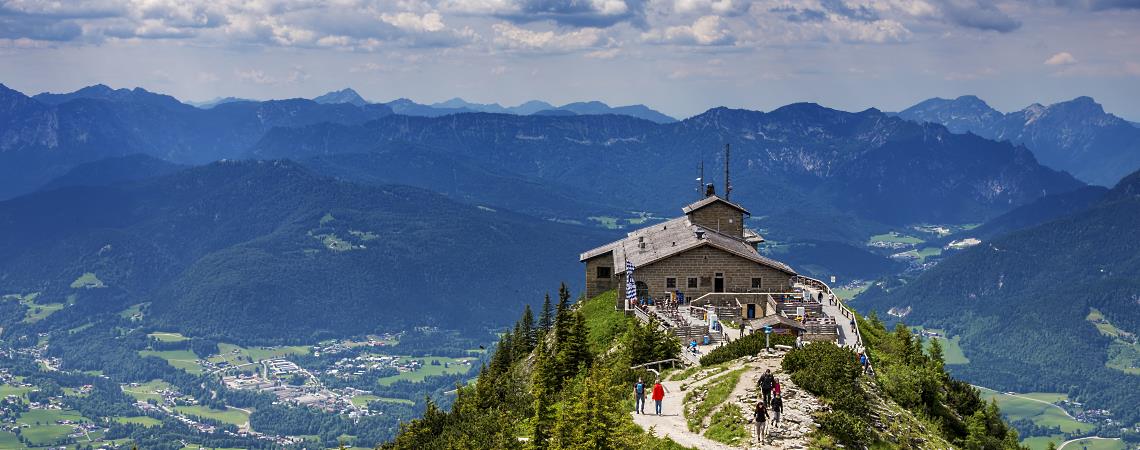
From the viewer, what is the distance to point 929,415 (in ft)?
184

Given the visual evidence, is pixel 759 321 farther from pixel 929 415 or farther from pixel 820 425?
pixel 820 425

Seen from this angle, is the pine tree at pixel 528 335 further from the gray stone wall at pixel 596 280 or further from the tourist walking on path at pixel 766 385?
the tourist walking on path at pixel 766 385

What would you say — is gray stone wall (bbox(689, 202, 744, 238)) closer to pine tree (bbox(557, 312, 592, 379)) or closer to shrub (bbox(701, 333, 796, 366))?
pine tree (bbox(557, 312, 592, 379))

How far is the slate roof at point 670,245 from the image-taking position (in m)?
79.8

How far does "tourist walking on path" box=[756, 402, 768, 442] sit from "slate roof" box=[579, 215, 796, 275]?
36.0m

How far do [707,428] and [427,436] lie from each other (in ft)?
66.7

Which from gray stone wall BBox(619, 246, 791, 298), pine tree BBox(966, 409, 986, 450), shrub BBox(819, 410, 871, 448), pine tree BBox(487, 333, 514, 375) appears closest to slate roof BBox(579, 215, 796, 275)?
gray stone wall BBox(619, 246, 791, 298)

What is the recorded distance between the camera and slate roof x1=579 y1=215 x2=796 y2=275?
Result: 7975 centimetres

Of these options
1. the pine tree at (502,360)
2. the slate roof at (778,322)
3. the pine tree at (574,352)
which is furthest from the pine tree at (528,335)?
the slate roof at (778,322)

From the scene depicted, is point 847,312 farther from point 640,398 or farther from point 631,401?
point 640,398

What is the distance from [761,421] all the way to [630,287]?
35.8 m

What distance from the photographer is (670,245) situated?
3307 inches

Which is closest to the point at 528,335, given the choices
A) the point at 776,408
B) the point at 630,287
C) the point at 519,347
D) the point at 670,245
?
the point at 519,347

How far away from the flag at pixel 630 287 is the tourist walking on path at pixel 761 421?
34.2 metres
